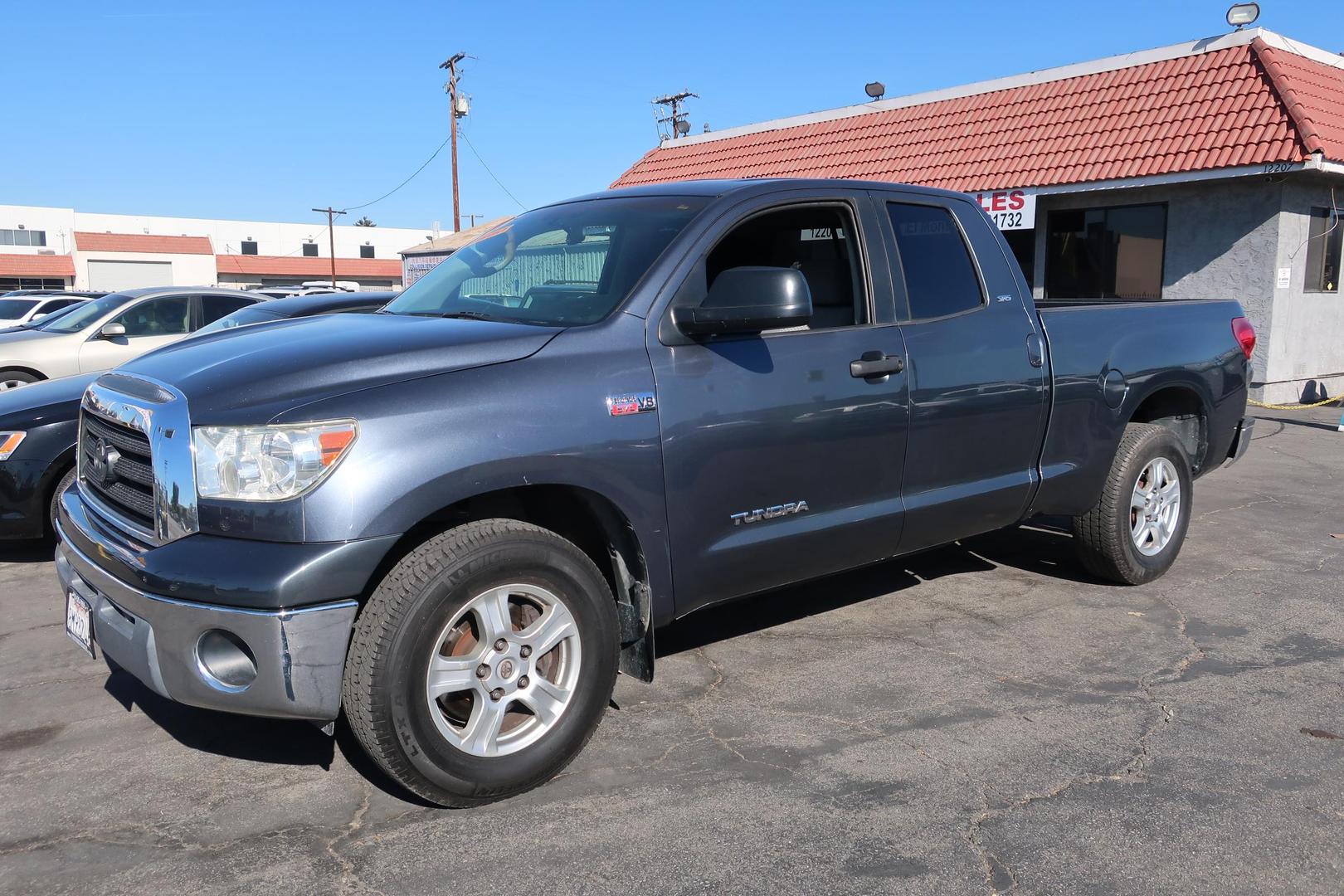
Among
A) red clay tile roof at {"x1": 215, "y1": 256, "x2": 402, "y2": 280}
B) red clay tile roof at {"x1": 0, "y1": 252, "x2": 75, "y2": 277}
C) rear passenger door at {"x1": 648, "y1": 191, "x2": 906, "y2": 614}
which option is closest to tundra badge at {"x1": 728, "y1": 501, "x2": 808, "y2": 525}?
rear passenger door at {"x1": 648, "y1": 191, "x2": 906, "y2": 614}

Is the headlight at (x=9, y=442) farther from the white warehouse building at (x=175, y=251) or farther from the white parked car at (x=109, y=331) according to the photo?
the white warehouse building at (x=175, y=251)

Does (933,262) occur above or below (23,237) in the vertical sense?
below

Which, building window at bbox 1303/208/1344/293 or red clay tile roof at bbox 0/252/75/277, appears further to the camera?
red clay tile roof at bbox 0/252/75/277

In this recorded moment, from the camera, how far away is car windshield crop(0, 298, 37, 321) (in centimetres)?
2420

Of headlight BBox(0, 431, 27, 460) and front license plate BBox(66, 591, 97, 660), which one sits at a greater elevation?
headlight BBox(0, 431, 27, 460)

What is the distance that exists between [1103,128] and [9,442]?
45.0ft

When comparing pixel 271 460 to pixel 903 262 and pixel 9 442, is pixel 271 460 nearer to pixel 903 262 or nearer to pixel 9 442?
pixel 903 262

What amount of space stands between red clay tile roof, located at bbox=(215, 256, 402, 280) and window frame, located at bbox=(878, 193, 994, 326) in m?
68.3

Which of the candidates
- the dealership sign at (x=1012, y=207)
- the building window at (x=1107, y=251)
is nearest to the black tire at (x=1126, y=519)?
the dealership sign at (x=1012, y=207)

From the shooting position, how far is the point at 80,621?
3416 mm

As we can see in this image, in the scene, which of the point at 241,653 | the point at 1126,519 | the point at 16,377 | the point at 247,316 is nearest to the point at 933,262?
the point at 1126,519

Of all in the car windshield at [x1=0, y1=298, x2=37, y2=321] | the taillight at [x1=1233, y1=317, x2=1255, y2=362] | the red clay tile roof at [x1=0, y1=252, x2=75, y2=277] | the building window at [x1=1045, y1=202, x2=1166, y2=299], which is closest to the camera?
the taillight at [x1=1233, y1=317, x2=1255, y2=362]

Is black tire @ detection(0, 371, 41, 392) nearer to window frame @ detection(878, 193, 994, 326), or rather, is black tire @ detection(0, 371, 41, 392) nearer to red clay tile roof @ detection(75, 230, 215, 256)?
window frame @ detection(878, 193, 994, 326)

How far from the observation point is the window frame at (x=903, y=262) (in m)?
4.37
